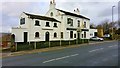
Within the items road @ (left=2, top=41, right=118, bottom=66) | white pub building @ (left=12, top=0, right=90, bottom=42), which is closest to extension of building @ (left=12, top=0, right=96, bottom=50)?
white pub building @ (left=12, top=0, right=90, bottom=42)

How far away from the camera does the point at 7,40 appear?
26.9m

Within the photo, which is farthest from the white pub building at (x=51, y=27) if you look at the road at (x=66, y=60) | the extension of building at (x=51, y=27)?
the road at (x=66, y=60)

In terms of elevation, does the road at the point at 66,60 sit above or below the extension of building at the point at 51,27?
below

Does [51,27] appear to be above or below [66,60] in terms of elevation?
above

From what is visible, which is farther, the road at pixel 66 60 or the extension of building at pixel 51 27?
the extension of building at pixel 51 27

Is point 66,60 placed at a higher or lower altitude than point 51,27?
lower

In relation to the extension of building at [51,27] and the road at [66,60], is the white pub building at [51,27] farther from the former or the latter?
the road at [66,60]

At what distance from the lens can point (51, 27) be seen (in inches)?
1570

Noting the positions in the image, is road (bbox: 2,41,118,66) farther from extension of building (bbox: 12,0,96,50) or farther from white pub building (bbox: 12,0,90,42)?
white pub building (bbox: 12,0,90,42)

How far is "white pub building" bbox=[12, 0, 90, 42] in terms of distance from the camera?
35875mm

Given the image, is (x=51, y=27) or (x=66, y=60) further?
(x=51, y=27)

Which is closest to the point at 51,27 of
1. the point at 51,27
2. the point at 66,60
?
the point at 51,27

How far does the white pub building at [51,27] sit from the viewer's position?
3588 centimetres

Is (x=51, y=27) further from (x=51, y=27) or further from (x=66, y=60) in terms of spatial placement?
(x=66, y=60)
